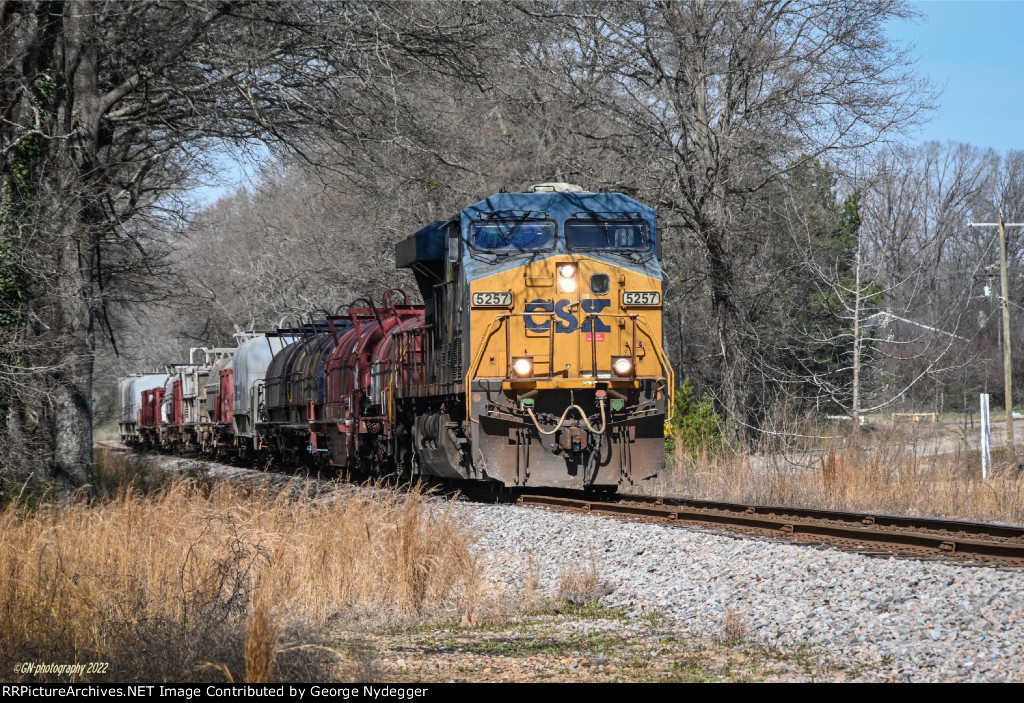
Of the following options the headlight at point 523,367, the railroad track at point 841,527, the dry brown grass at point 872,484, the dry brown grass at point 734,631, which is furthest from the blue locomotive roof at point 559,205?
the dry brown grass at point 734,631

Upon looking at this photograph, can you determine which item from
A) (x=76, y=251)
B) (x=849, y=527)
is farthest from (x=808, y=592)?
(x=76, y=251)

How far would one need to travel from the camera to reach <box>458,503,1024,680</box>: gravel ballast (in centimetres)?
657

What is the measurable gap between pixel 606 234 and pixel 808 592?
7832 millimetres

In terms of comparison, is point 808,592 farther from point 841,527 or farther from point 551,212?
point 551,212

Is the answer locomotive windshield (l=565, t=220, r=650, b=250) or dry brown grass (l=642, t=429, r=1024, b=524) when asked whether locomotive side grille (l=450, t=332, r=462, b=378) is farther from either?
dry brown grass (l=642, t=429, r=1024, b=524)

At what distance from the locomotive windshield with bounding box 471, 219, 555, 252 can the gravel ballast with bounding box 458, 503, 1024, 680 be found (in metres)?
4.48

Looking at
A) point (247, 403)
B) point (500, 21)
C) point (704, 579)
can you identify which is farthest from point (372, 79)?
point (247, 403)

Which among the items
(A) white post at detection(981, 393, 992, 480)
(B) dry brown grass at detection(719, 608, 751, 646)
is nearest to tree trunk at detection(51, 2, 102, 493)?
(B) dry brown grass at detection(719, 608, 751, 646)

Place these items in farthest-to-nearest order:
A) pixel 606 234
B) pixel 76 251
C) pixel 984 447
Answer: pixel 984 447
pixel 606 234
pixel 76 251

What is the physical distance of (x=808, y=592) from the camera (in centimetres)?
823

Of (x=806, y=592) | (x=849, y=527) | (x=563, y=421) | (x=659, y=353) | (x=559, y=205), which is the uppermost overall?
(x=559, y=205)

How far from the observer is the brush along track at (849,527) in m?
9.55

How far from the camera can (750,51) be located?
22938 mm

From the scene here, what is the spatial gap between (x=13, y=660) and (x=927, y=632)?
207 inches
